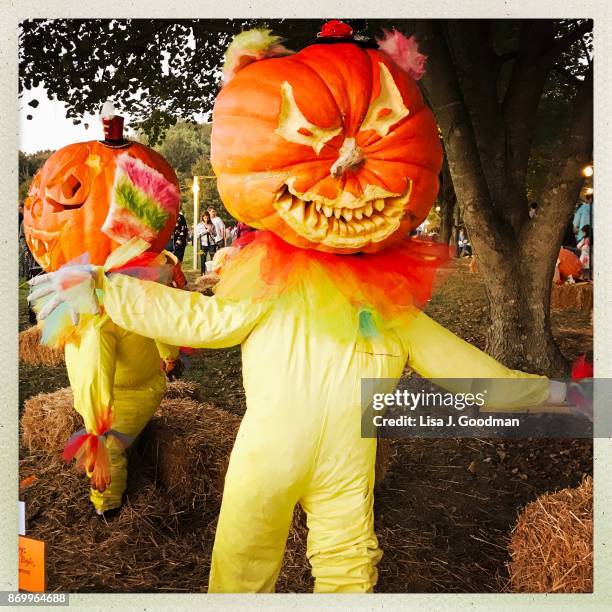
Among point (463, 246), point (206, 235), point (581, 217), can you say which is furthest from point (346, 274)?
point (463, 246)

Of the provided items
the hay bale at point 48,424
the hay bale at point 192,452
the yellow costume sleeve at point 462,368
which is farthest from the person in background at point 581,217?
the hay bale at point 48,424

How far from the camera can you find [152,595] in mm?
2318

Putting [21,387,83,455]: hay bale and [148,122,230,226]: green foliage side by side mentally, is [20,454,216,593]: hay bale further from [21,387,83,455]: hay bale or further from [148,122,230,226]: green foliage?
[148,122,230,226]: green foliage

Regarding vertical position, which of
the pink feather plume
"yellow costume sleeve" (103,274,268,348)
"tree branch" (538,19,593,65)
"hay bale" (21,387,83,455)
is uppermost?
"tree branch" (538,19,593,65)

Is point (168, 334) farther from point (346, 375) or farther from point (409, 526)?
point (409, 526)

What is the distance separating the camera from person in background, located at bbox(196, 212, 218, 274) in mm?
2947

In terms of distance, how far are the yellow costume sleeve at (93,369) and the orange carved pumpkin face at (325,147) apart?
0.83 metres

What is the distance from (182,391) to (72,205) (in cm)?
130

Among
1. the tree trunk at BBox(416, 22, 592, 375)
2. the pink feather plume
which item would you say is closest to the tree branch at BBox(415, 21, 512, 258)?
the tree trunk at BBox(416, 22, 592, 375)

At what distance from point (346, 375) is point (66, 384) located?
177cm

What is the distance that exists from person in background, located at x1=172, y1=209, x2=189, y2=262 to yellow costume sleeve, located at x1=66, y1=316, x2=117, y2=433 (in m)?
0.48

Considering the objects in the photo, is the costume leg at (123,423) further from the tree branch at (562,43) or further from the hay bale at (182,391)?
the tree branch at (562,43)

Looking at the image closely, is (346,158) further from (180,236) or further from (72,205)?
(180,236)

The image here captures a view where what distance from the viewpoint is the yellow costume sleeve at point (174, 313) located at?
6.20 ft
